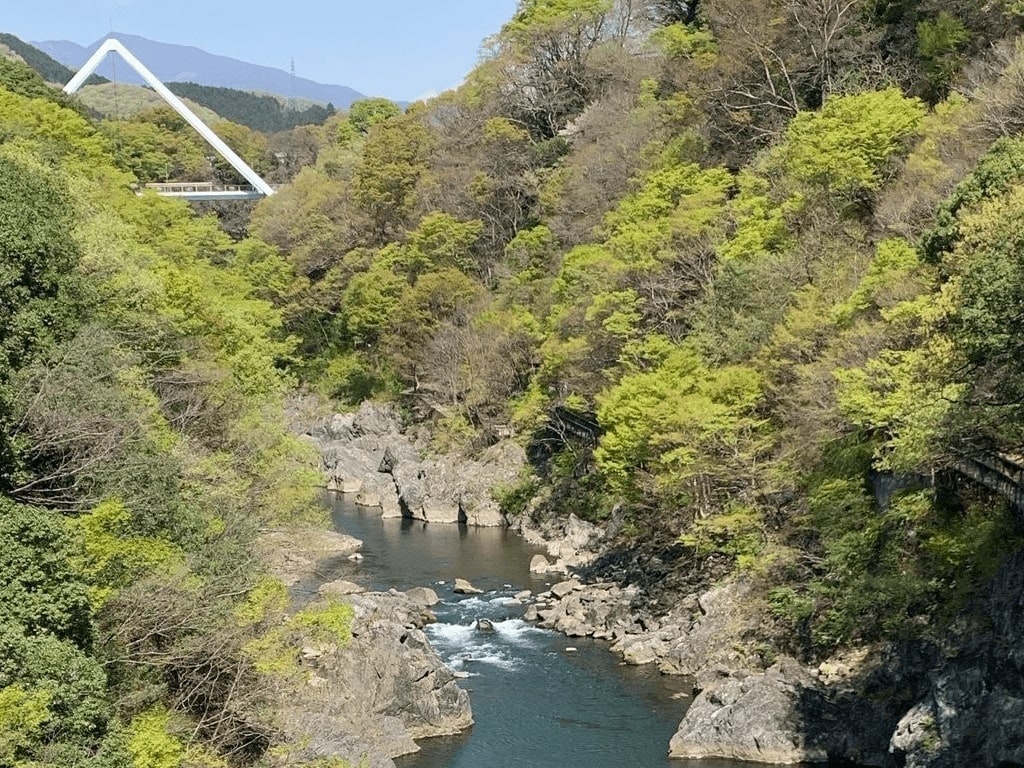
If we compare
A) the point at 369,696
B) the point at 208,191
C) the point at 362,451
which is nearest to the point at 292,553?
the point at 369,696

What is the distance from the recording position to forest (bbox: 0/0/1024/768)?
47.4 ft

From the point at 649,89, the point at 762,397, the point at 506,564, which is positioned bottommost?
the point at 506,564

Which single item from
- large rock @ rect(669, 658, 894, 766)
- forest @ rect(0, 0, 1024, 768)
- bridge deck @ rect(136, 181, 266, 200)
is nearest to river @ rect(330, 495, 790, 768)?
large rock @ rect(669, 658, 894, 766)

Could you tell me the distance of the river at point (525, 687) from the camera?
1902 cm

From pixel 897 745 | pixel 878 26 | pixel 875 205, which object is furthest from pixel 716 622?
pixel 878 26

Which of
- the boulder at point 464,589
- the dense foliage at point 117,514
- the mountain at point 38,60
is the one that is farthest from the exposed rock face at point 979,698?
the mountain at point 38,60

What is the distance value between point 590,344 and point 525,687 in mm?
13668

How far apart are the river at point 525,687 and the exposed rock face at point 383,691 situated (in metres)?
0.40

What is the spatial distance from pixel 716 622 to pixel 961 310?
10398 millimetres

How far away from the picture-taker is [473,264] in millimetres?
49031

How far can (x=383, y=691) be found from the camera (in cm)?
2041

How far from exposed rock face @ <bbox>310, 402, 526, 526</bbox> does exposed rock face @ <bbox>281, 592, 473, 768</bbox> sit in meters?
15.4

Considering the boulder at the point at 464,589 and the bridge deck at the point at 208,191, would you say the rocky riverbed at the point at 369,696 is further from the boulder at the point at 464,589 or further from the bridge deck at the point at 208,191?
the bridge deck at the point at 208,191

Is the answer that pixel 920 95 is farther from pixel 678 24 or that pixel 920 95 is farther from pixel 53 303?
pixel 53 303
